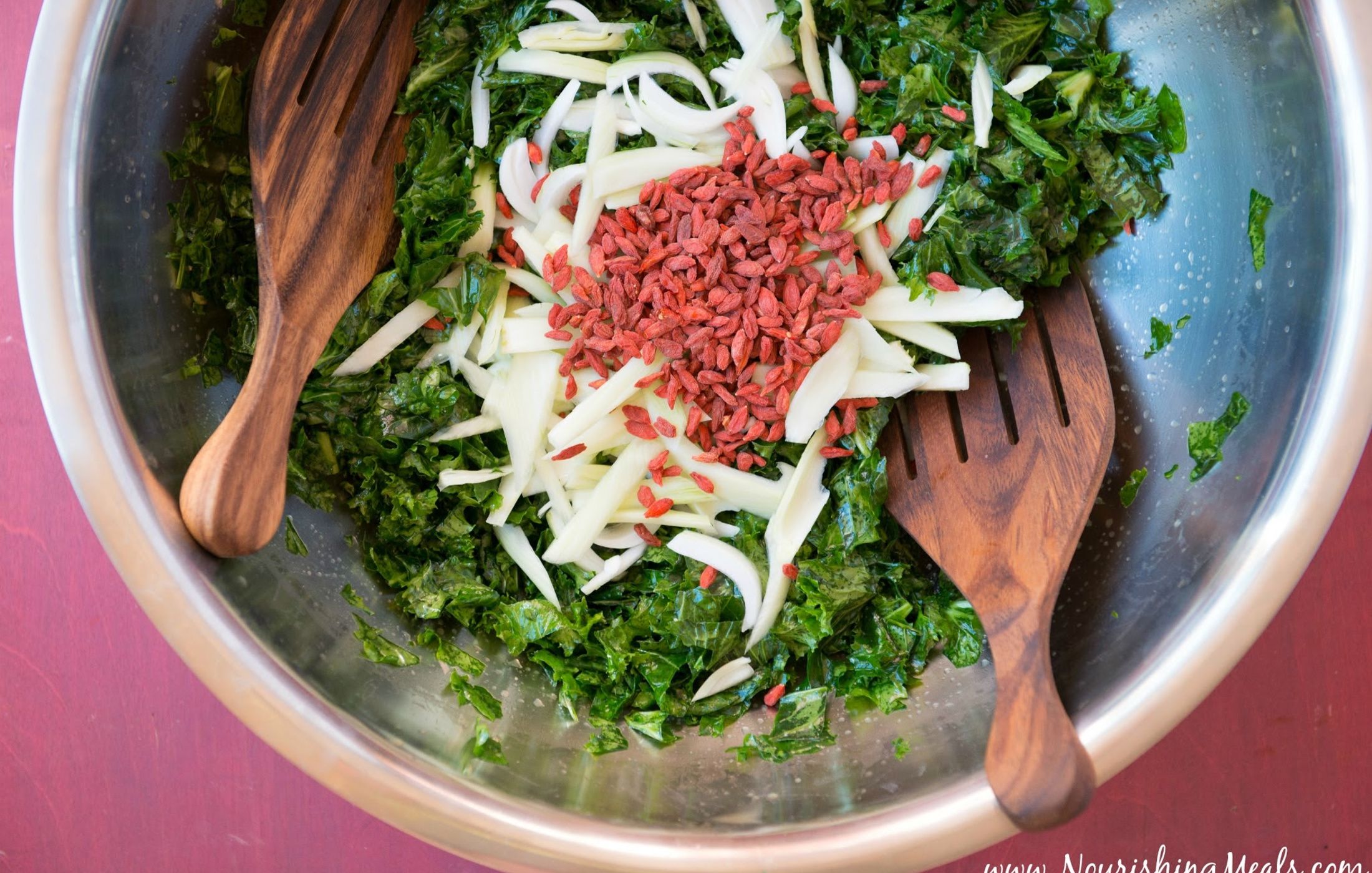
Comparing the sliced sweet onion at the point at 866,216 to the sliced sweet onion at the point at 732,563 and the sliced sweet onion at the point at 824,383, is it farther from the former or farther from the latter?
the sliced sweet onion at the point at 732,563

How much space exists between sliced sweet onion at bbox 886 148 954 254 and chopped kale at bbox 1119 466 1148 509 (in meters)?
0.57

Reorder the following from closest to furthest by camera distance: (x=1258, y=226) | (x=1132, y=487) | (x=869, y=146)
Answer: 1. (x=1258, y=226)
2. (x=1132, y=487)
3. (x=869, y=146)

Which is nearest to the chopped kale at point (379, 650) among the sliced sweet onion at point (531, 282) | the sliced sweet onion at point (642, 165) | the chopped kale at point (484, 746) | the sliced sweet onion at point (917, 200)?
the chopped kale at point (484, 746)

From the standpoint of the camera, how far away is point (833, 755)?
5.20ft

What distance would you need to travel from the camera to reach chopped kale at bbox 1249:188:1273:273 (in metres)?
1.44

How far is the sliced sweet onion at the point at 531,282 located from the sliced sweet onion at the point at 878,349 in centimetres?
55

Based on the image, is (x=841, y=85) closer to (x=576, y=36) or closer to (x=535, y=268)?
(x=576, y=36)

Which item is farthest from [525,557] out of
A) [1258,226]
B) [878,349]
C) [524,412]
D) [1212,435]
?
[1258,226]

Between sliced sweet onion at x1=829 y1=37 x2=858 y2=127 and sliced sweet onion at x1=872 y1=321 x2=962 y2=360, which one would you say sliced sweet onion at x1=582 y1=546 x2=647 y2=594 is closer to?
A: sliced sweet onion at x1=872 y1=321 x2=962 y2=360

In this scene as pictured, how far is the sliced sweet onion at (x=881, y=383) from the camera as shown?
1570mm

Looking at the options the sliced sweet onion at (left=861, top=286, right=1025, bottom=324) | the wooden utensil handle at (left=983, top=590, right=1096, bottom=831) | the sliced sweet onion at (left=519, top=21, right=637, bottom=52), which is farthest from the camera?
the sliced sweet onion at (left=519, top=21, right=637, bottom=52)

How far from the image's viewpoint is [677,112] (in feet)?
5.45

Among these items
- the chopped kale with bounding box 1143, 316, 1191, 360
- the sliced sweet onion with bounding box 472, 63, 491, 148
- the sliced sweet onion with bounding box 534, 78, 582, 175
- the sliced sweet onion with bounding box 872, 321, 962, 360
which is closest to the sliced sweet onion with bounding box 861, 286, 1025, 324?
the sliced sweet onion with bounding box 872, 321, 962, 360

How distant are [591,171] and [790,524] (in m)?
0.73
